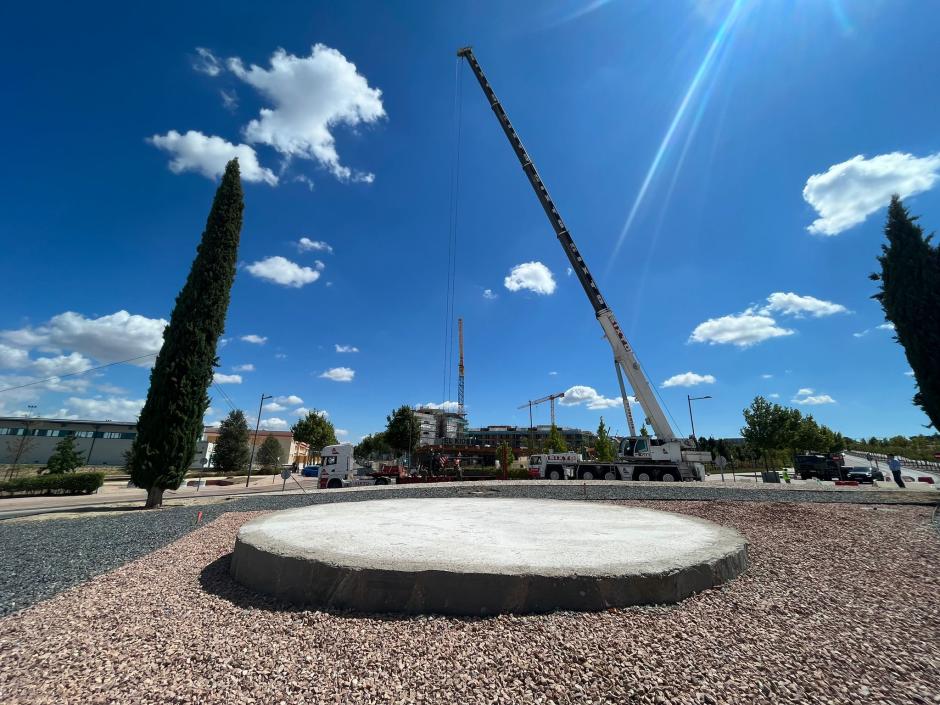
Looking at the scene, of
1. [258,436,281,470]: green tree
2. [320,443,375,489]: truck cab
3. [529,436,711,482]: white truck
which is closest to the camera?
[529,436,711,482]: white truck

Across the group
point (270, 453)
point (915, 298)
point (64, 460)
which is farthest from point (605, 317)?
point (270, 453)

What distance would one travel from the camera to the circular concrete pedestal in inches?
141

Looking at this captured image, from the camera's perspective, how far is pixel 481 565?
387 cm

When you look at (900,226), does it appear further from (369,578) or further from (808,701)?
(369,578)

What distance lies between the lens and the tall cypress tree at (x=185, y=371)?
13789mm

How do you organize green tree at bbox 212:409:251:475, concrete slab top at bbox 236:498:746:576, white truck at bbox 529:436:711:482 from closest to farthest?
concrete slab top at bbox 236:498:746:576
white truck at bbox 529:436:711:482
green tree at bbox 212:409:251:475

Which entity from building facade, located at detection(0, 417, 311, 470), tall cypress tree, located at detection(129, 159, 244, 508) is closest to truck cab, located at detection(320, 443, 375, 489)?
tall cypress tree, located at detection(129, 159, 244, 508)

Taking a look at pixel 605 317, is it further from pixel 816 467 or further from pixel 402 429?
pixel 402 429

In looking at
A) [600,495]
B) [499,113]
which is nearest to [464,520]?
[600,495]

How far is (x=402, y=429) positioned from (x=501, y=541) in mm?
46204

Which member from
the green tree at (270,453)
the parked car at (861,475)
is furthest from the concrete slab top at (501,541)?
the green tree at (270,453)

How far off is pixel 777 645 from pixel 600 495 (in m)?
11.9

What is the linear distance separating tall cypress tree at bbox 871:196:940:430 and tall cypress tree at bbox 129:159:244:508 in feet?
83.1

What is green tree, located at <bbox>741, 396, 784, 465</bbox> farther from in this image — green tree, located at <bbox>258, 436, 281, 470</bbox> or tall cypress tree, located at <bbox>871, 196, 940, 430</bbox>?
green tree, located at <bbox>258, 436, 281, 470</bbox>
